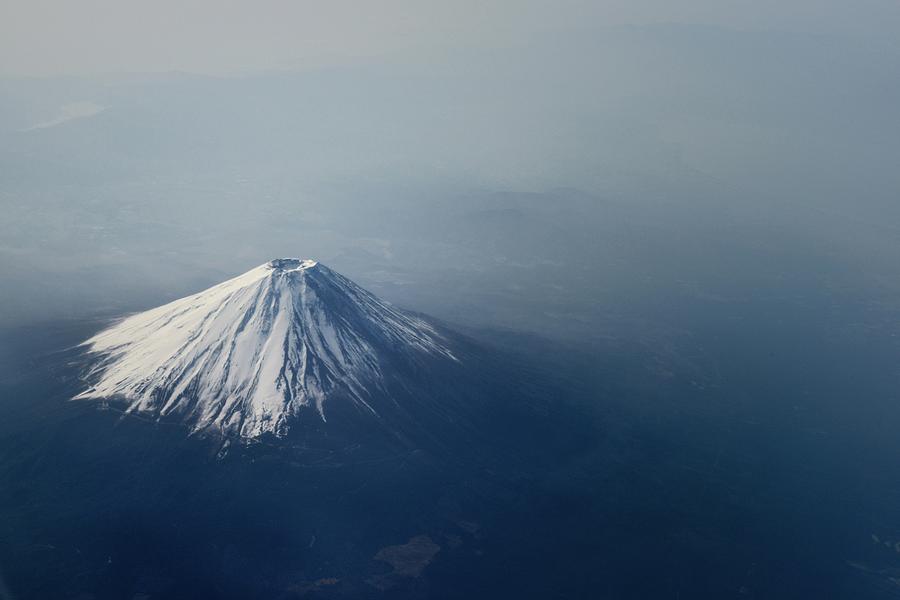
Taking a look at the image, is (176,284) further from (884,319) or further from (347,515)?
(884,319)

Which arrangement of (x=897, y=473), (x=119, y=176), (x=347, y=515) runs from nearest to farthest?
(x=347, y=515)
(x=897, y=473)
(x=119, y=176)

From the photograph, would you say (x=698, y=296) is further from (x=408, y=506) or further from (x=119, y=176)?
(x=119, y=176)

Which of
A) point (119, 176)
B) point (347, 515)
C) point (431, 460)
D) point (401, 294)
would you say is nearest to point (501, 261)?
point (401, 294)

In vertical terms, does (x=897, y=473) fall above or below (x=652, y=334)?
below

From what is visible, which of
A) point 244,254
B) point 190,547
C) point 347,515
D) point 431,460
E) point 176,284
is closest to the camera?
point 190,547

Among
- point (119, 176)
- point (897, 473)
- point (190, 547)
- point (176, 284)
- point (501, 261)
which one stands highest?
point (119, 176)

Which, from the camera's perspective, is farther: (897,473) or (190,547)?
(897,473)
